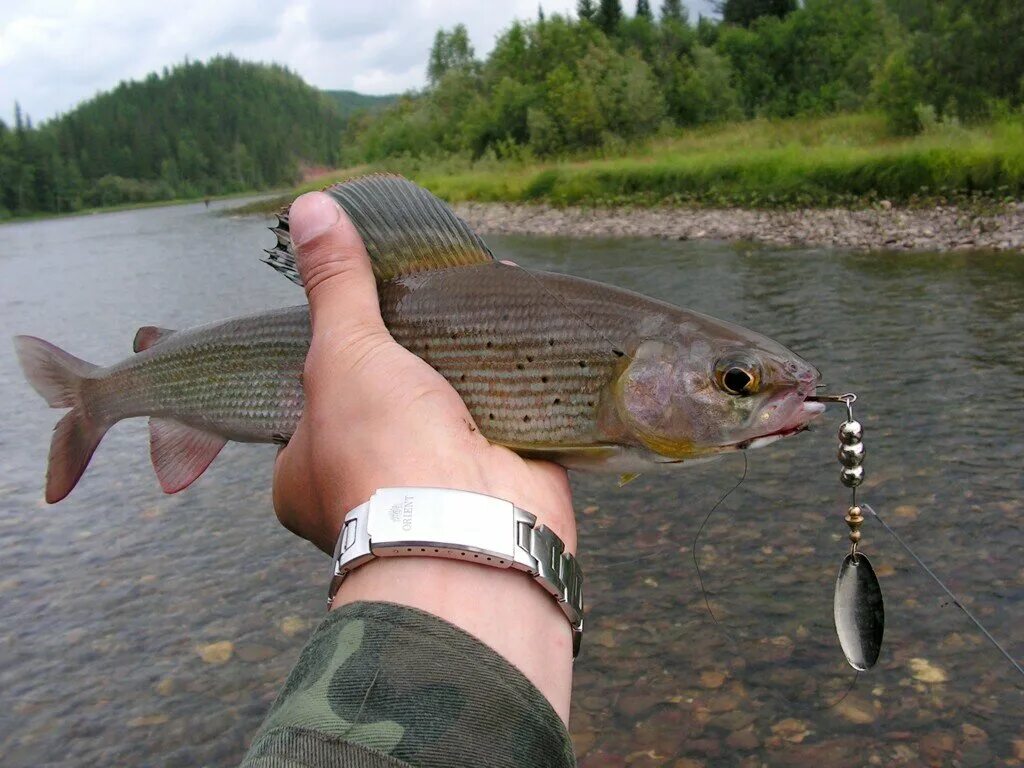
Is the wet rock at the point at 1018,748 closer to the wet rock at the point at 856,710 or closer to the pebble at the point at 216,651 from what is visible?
the wet rock at the point at 856,710

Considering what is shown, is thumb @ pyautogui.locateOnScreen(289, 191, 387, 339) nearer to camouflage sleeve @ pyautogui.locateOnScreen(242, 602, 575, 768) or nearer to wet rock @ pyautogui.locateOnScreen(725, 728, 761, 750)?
camouflage sleeve @ pyautogui.locateOnScreen(242, 602, 575, 768)

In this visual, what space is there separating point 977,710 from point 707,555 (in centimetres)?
185

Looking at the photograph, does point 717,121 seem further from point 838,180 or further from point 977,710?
point 977,710

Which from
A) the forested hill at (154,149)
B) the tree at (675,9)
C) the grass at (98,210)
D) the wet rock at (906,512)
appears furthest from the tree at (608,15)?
the forested hill at (154,149)

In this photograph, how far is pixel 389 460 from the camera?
194 cm

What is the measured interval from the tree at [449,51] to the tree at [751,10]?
30162 mm

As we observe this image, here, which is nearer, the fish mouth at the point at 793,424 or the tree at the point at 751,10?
the fish mouth at the point at 793,424

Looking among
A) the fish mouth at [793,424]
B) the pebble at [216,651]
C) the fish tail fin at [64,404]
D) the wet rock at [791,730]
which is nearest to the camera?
the fish mouth at [793,424]

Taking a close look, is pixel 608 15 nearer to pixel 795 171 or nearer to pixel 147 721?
pixel 795 171

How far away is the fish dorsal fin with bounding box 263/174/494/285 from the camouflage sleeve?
4.60 ft

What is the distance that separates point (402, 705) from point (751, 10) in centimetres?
7717

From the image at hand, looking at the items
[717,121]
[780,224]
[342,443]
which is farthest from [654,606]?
[717,121]

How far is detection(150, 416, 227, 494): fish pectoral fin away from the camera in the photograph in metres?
3.16

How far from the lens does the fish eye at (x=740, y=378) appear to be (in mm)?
2307
